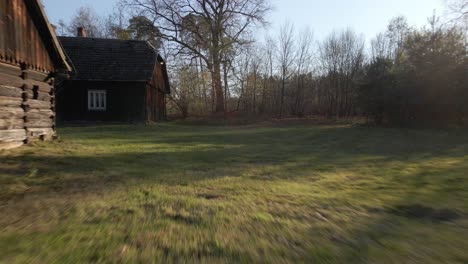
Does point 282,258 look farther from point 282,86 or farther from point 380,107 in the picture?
point 282,86

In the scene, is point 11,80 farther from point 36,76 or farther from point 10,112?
point 36,76

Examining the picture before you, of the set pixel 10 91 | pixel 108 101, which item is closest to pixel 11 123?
pixel 10 91

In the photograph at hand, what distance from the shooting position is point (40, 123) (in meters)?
14.4

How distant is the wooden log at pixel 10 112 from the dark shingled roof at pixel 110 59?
17.2 m

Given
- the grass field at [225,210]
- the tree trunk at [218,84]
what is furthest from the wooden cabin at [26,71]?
the tree trunk at [218,84]

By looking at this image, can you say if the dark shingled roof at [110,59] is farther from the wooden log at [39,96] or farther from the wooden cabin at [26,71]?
the wooden log at [39,96]

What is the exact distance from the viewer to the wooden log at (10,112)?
38.5ft

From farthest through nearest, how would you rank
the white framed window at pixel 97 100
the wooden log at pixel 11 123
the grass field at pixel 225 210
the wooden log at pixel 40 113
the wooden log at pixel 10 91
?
the white framed window at pixel 97 100 < the wooden log at pixel 40 113 < the wooden log at pixel 10 91 < the wooden log at pixel 11 123 < the grass field at pixel 225 210

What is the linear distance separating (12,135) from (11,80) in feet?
5.71

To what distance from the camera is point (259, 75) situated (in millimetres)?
50812

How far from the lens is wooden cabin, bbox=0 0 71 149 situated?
1175 centimetres

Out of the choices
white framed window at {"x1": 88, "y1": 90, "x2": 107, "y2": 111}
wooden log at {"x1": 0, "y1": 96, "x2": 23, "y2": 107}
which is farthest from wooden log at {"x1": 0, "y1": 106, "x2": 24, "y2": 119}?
white framed window at {"x1": 88, "y1": 90, "x2": 107, "y2": 111}

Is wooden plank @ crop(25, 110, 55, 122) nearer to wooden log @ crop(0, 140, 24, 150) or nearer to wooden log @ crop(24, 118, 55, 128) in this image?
wooden log @ crop(24, 118, 55, 128)

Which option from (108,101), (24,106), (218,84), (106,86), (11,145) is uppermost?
(218,84)
